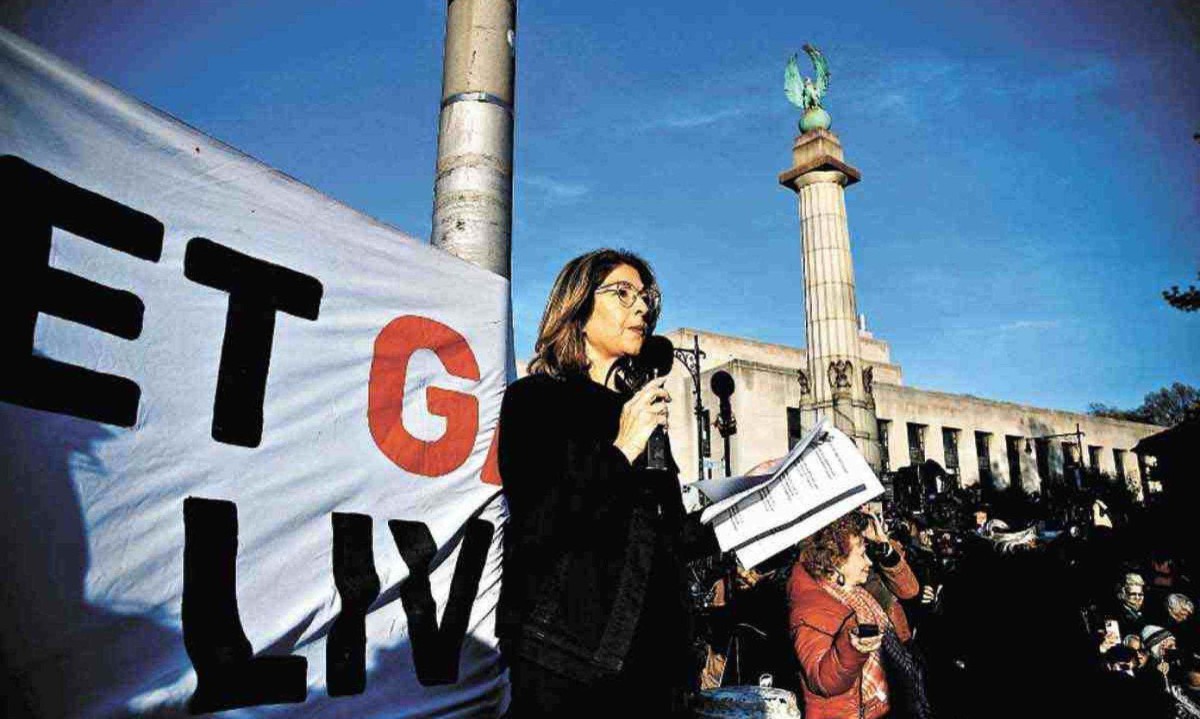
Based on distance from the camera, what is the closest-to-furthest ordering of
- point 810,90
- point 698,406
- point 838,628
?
1. point 838,628
2. point 698,406
3. point 810,90

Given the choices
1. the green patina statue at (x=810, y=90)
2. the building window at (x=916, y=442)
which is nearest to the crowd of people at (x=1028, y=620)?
the green patina statue at (x=810, y=90)

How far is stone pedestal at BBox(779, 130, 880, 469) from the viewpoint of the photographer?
19000mm

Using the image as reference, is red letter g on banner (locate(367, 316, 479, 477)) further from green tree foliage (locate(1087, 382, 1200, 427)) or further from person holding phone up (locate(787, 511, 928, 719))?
green tree foliage (locate(1087, 382, 1200, 427))

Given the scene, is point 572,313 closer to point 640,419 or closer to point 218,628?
point 640,419

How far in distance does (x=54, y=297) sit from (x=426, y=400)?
4.03ft

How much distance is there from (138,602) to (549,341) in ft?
4.10

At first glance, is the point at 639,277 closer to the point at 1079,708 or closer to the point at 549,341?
the point at 549,341

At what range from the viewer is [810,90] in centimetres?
2181

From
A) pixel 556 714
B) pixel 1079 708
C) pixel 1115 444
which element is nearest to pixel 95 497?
pixel 556 714

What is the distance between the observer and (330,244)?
8.38 feet

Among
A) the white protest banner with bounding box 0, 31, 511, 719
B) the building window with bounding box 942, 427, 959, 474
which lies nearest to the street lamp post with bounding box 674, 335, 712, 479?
the white protest banner with bounding box 0, 31, 511, 719

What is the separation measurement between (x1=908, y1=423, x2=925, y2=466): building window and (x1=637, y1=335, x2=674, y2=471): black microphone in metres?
31.9

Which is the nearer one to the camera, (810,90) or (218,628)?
(218,628)

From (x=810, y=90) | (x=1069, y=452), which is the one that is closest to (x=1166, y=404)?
(x=1069, y=452)
